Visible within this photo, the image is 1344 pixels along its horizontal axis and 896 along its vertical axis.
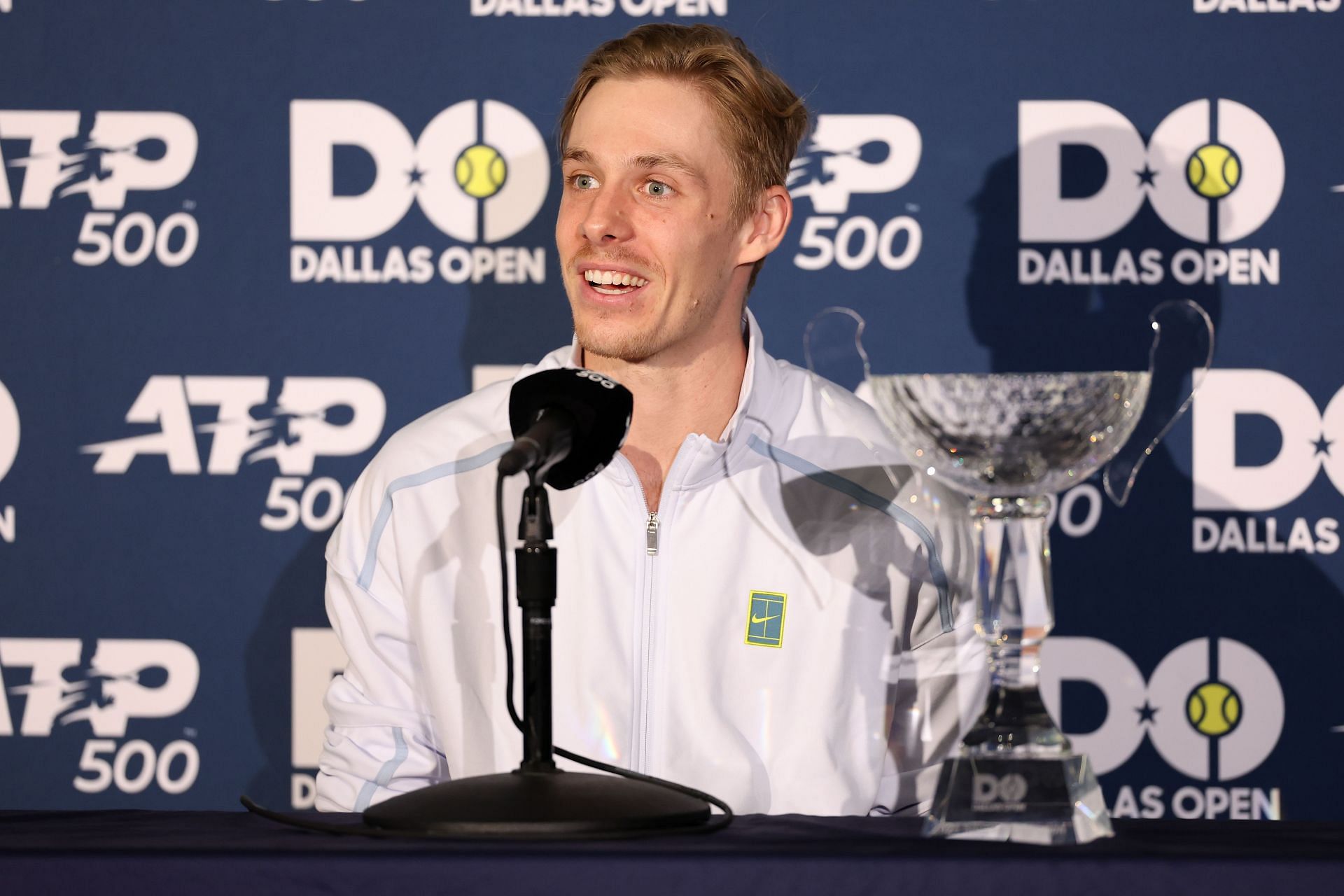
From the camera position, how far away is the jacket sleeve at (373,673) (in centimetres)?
167

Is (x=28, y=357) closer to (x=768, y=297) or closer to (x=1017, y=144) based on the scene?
(x=768, y=297)

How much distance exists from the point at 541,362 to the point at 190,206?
91cm

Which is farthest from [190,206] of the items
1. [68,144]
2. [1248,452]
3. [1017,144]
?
[1248,452]

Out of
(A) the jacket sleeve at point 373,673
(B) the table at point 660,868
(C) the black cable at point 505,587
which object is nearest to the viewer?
(B) the table at point 660,868

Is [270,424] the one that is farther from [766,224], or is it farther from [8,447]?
[766,224]

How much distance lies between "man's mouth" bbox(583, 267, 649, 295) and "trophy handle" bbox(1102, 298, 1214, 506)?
3.06 ft

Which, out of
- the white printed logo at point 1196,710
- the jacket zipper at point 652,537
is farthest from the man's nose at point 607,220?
the white printed logo at point 1196,710

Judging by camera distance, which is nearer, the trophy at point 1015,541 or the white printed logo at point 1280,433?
the trophy at point 1015,541

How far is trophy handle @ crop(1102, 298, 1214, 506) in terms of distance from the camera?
99 centimetres

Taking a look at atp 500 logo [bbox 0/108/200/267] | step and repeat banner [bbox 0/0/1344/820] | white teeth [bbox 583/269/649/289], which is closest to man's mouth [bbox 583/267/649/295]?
white teeth [bbox 583/269/649/289]

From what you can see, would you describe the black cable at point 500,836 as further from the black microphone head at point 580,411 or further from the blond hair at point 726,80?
the blond hair at point 726,80

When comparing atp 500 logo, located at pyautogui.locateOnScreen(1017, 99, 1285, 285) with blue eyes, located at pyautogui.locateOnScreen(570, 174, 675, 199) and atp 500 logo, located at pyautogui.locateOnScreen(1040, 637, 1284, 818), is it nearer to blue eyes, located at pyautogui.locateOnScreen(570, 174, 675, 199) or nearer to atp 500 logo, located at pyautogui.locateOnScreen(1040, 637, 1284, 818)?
atp 500 logo, located at pyautogui.locateOnScreen(1040, 637, 1284, 818)

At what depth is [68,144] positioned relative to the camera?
242cm

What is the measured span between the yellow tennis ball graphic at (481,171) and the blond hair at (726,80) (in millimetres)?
380
